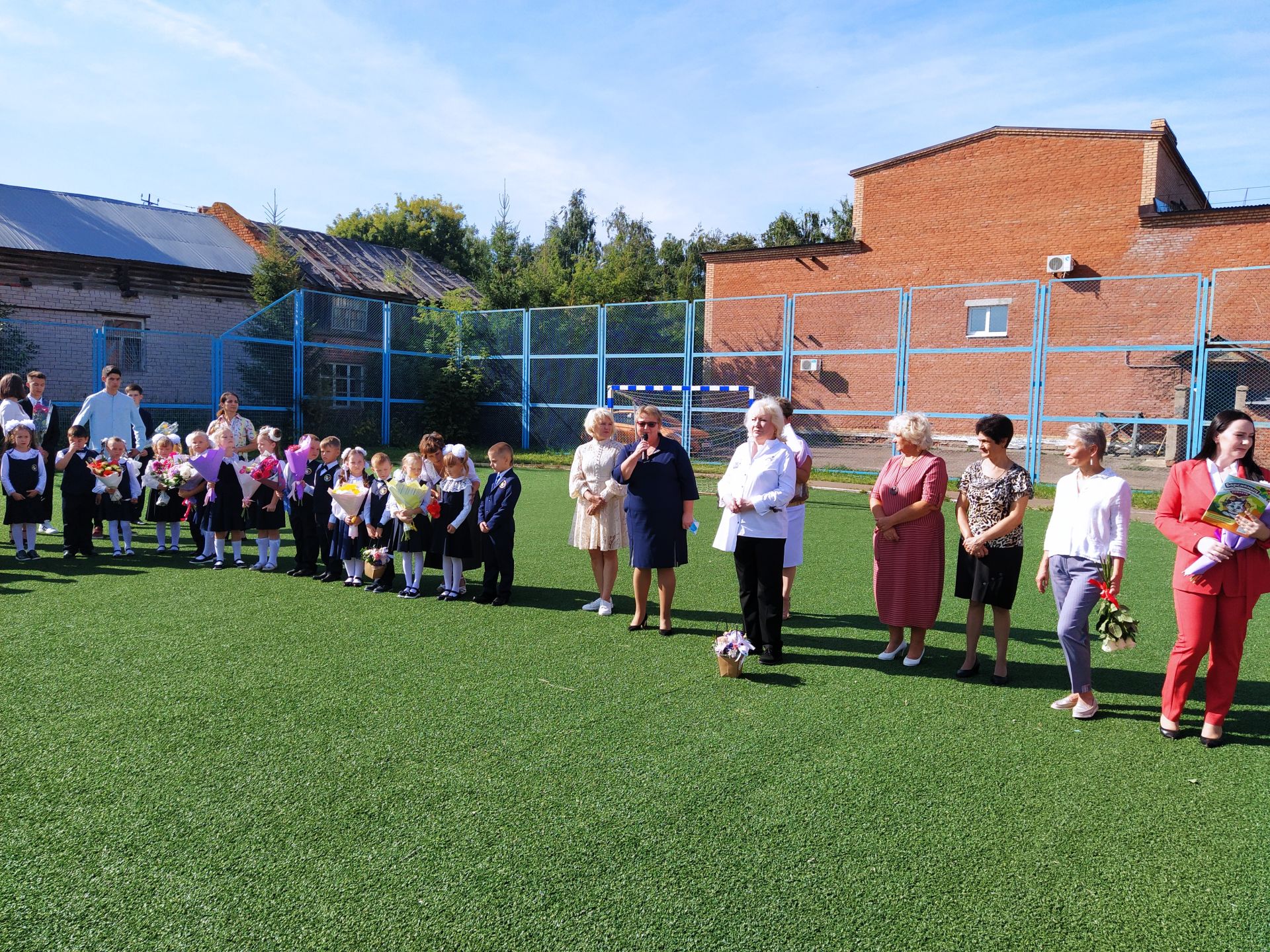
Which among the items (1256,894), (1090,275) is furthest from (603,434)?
(1090,275)

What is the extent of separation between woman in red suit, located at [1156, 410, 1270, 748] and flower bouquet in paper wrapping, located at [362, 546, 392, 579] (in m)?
5.69

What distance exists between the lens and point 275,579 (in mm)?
8070

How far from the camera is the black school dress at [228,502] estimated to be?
8.57 metres

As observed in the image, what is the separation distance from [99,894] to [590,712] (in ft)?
7.70

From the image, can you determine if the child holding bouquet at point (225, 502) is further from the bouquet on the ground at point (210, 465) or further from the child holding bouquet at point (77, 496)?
the child holding bouquet at point (77, 496)

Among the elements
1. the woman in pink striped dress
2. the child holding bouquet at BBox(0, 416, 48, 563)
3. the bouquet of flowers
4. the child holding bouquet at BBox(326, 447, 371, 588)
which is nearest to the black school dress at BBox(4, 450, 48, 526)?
the child holding bouquet at BBox(0, 416, 48, 563)

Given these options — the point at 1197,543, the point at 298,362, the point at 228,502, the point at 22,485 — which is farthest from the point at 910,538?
the point at 298,362

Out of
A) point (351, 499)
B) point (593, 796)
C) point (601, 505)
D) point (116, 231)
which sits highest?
point (116, 231)

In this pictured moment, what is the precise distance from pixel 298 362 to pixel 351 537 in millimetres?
12902

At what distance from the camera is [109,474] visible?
29.1 ft

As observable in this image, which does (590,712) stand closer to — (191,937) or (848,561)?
(191,937)

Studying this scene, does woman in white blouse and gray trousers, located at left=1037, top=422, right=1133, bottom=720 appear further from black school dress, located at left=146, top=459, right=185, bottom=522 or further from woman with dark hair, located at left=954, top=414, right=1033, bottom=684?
black school dress, located at left=146, top=459, right=185, bottom=522

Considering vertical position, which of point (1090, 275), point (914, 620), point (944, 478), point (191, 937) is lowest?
point (191, 937)

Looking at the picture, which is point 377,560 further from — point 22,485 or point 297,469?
point 22,485
